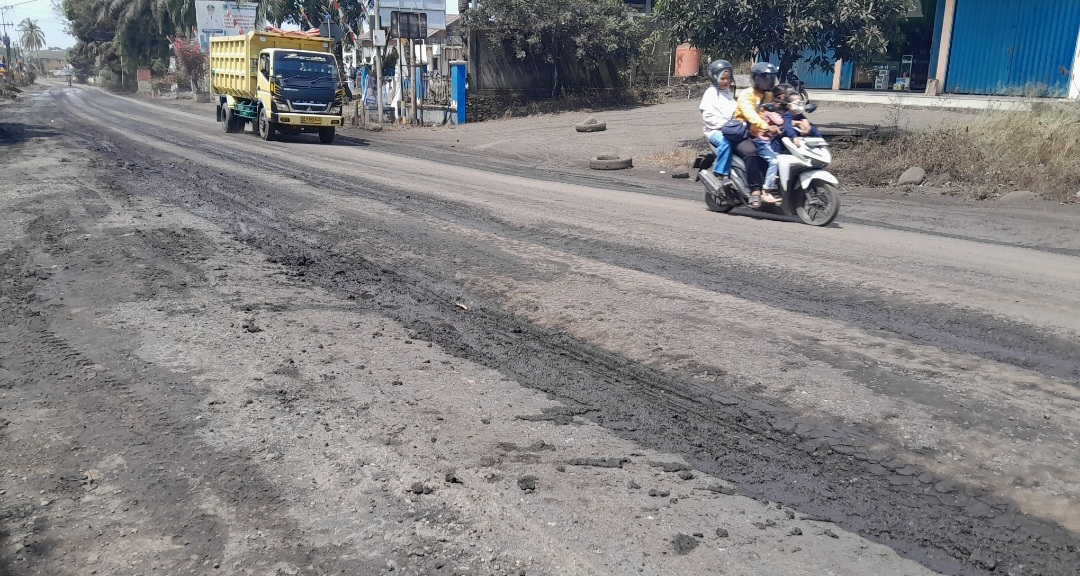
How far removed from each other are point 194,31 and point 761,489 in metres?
74.8

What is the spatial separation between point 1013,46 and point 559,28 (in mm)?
15276

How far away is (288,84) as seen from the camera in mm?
23234

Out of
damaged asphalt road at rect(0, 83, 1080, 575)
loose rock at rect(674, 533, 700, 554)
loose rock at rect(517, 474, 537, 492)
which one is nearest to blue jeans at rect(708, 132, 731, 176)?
damaged asphalt road at rect(0, 83, 1080, 575)

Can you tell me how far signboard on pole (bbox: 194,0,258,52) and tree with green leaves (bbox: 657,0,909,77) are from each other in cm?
5096

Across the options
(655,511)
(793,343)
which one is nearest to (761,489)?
(655,511)

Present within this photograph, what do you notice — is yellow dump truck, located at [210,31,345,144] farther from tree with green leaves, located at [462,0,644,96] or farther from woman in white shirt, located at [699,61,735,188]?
woman in white shirt, located at [699,61,735,188]

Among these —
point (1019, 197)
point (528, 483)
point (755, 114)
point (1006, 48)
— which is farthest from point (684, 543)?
point (1006, 48)

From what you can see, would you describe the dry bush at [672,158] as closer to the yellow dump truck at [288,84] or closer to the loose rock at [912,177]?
the loose rock at [912,177]

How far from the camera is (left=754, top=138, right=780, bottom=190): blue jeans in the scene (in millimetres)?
9891

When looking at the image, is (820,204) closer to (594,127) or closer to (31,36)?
(594,127)

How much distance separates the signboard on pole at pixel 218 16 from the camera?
59.5 metres

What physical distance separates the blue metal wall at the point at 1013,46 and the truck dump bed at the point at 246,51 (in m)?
18.9

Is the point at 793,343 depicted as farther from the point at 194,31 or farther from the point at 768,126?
Answer: the point at 194,31

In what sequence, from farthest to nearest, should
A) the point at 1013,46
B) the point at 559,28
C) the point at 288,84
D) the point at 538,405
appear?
the point at 559,28 < the point at 288,84 < the point at 1013,46 < the point at 538,405
